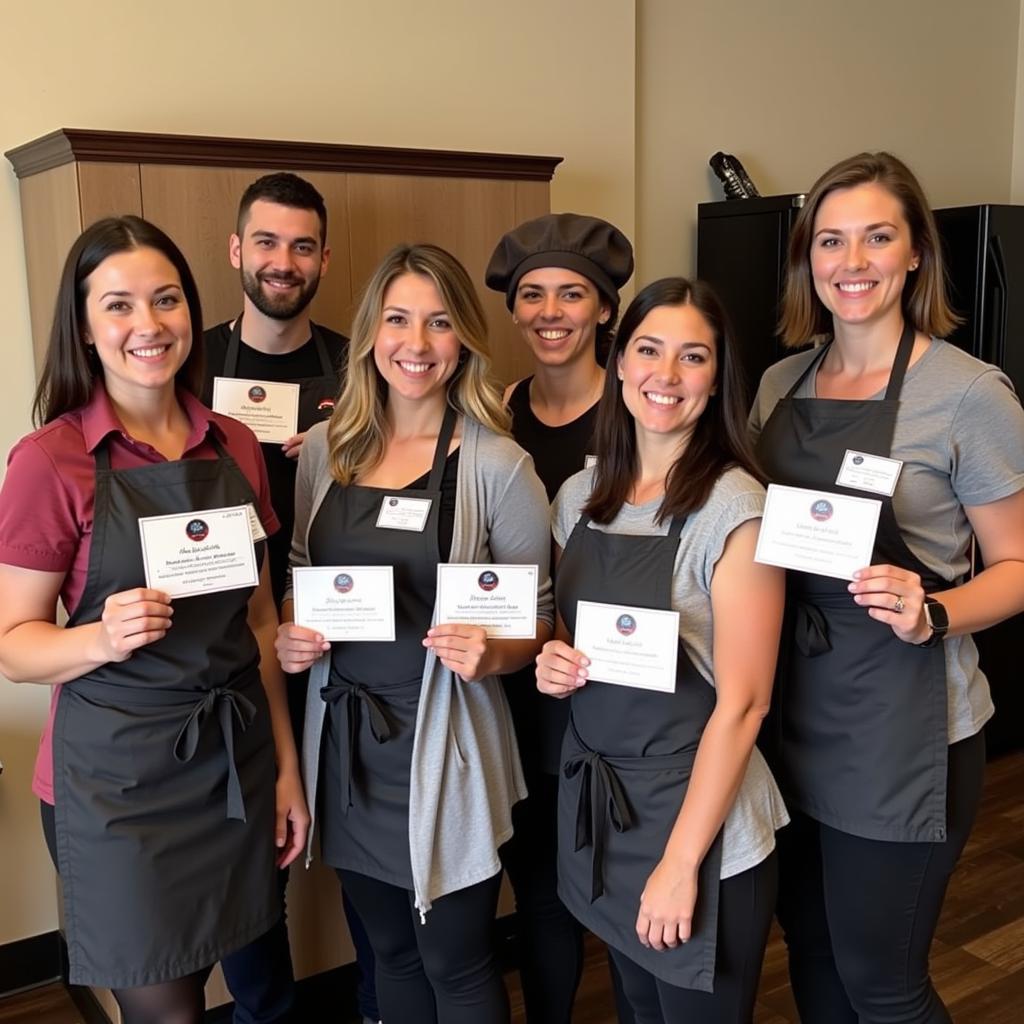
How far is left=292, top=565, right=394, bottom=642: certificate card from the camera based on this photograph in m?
1.76

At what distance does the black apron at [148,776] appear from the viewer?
163 cm

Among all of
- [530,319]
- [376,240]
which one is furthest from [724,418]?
[376,240]

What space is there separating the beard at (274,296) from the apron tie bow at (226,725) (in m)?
0.95

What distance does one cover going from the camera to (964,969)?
9.20 feet

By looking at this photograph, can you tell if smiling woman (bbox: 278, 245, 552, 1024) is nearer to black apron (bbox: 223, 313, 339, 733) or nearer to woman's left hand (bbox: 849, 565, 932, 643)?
black apron (bbox: 223, 313, 339, 733)

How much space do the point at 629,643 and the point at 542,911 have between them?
0.80 meters

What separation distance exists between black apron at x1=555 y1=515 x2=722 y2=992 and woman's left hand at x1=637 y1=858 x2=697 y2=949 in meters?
0.03

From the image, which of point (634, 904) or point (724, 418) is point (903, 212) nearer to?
point (724, 418)

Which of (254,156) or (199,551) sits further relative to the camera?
(254,156)

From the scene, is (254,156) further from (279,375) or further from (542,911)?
(542,911)

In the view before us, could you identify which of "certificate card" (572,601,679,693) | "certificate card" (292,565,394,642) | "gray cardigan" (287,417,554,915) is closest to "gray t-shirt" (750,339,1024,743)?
"certificate card" (572,601,679,693)

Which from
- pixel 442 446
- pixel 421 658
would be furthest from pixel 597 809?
pixel 442 446

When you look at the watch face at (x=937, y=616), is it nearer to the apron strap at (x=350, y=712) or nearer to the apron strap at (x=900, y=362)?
the apron strap at (x=900, y=362)

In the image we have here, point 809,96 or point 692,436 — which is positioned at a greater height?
point 809,96
